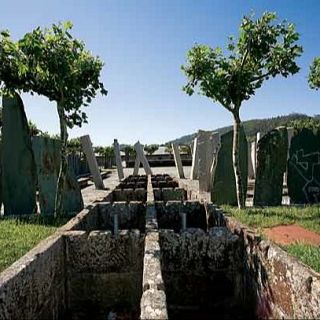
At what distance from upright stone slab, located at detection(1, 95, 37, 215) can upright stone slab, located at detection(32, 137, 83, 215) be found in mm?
615

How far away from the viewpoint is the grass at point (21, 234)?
4.88 meters

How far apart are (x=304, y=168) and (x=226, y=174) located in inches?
84.4

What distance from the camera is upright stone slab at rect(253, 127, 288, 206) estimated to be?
963cm

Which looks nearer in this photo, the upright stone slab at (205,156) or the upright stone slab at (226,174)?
the upright stone slab at (226,174)

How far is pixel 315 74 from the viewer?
15.5m

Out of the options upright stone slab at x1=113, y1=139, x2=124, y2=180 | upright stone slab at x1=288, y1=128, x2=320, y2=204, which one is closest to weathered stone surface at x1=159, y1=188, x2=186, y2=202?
upright stone slab at x1=288, y1=128, x2=320, y2=204

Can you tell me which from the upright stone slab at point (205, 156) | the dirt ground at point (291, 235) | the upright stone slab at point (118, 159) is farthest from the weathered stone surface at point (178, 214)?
the upright stone slab at point (118, 159)

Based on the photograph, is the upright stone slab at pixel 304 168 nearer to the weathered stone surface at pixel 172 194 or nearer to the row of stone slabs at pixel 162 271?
the weathered stone surface at pixel 172 194

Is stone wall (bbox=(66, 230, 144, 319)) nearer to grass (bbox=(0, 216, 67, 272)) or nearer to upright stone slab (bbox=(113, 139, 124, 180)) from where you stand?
grass (bbox=(0, 216, 67, 272))

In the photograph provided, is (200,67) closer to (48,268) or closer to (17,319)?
(48,268)

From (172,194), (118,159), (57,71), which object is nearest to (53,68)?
(57,71)

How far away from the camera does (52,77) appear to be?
7512mm

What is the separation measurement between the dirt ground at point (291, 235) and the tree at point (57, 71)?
419cm

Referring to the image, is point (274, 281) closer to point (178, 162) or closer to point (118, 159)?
point (118, 159)
